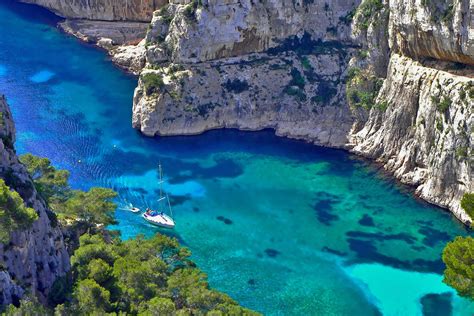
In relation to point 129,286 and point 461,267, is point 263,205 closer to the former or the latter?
point 461,267

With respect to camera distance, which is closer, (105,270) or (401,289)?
(105,270)

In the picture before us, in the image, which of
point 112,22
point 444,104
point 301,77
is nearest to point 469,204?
point 444,104

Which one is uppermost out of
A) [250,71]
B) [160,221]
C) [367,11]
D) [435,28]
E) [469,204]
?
[367,11]

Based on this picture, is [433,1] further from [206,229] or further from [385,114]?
[206,229]

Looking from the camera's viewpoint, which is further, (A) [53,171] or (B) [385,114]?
(B) [385,114]

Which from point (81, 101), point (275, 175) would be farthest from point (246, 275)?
point (81, 101)

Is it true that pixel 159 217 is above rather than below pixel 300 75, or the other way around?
below

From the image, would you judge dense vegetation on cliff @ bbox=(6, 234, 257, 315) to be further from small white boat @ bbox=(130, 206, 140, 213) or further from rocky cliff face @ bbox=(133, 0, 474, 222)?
rocky cliff face @ bbox=(133, 0, 474, 222)
